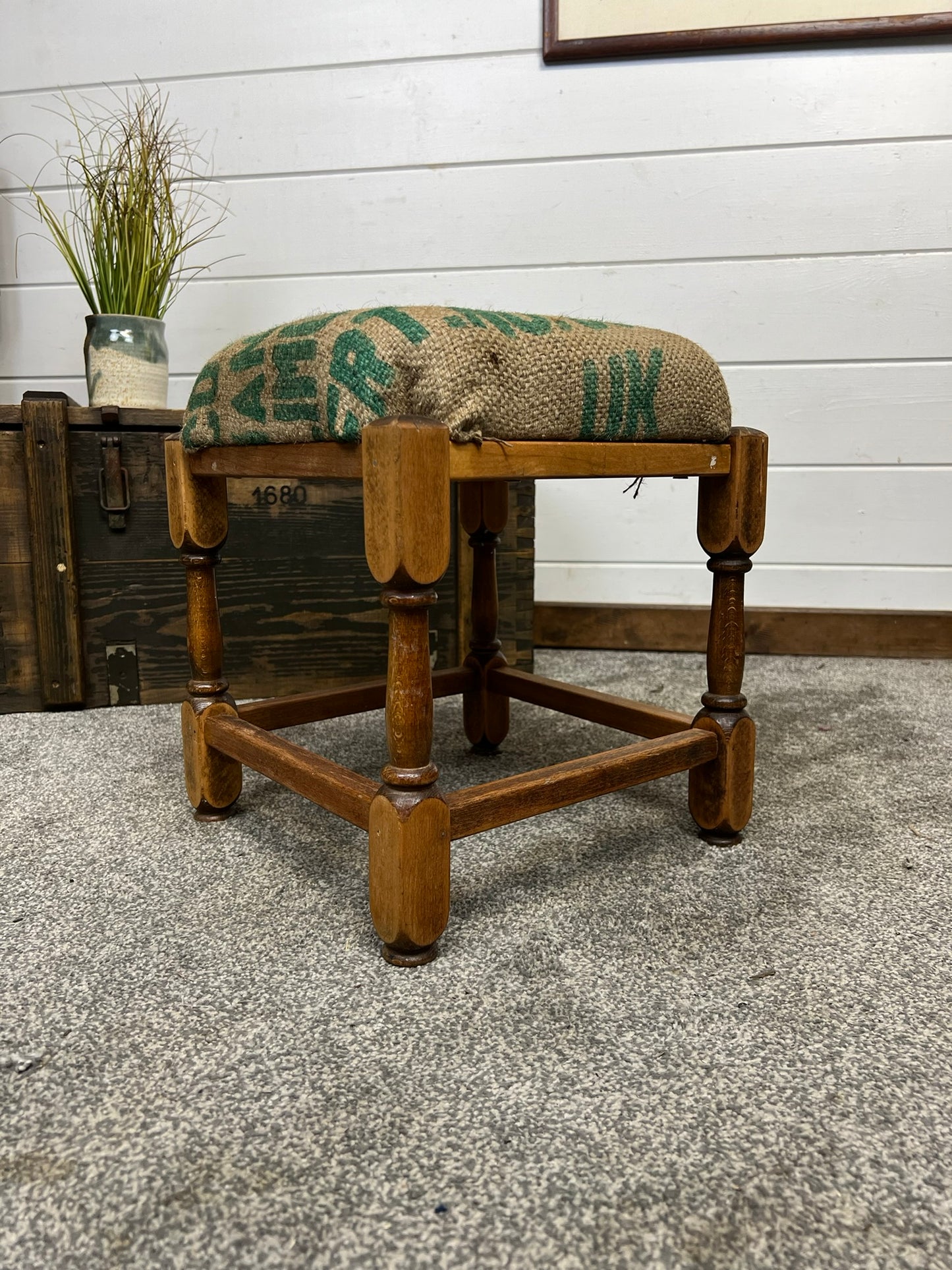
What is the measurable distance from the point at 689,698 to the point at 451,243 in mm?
985

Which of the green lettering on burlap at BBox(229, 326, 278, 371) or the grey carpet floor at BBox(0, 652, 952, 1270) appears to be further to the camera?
the green lettering on burlap at BBox(229, 326, 278, 371)

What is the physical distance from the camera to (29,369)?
6.18 feet

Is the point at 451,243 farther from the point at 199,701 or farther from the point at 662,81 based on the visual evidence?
the point at 199,701

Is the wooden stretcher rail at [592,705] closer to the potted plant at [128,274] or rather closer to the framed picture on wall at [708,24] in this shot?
the potted plant at [128,274]

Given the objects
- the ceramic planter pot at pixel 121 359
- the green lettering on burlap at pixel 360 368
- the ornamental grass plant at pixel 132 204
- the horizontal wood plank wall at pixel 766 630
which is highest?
the ornamental grass plant at pixel 132 204

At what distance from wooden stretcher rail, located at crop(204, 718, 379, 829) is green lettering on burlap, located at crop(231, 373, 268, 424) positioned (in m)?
0.27

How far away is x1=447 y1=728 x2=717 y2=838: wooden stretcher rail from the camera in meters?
0.72

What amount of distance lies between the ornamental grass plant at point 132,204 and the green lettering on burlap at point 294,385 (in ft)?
2.76

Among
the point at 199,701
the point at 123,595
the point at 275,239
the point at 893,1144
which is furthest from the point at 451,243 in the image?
the point at 893,1144

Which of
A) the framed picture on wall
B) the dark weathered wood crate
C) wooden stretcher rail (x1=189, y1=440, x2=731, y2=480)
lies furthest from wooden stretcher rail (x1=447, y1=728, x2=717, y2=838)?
the framed picture on wall

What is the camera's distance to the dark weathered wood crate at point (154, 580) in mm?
1345

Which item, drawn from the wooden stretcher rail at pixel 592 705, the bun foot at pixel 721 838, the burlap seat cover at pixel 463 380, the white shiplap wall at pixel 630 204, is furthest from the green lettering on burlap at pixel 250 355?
the white shiplap wall at pixel 630 204

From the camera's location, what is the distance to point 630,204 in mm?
1737

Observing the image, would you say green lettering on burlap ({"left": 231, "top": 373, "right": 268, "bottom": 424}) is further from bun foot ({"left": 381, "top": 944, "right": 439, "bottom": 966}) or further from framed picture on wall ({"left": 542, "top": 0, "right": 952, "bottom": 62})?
framed picture on wall ({"left": 542, "top": 0, "right": 952, "bottom": 62})
